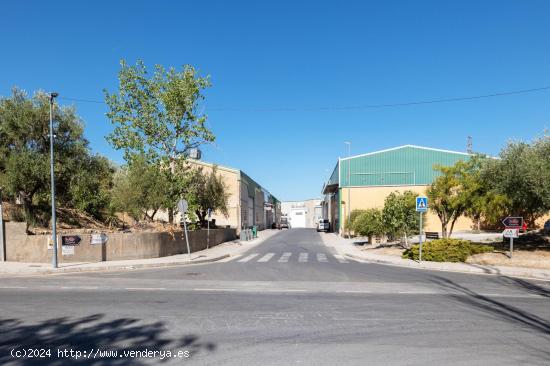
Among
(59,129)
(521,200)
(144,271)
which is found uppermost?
(59,129)

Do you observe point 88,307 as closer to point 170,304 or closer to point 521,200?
point 170,304

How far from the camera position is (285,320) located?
25.1ft

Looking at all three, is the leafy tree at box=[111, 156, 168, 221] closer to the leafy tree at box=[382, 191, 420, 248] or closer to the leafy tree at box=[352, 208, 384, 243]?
the leafy tree at box=[352, 208, 384, 243]

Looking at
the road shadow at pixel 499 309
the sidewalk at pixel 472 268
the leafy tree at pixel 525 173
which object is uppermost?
the leafy tree at pixel 525 173

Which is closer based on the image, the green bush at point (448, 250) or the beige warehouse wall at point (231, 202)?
the green bush at point (448, 250)

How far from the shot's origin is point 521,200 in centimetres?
1942

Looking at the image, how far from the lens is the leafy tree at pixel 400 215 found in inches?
947

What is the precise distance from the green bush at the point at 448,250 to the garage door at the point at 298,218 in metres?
98.9

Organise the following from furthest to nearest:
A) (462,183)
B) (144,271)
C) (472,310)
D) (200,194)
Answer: (200,194)
(462,183)
(144,271)
(472,310)

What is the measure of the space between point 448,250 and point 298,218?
100919 millimetres

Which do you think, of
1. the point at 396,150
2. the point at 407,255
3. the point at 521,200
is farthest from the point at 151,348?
the point at 396,150

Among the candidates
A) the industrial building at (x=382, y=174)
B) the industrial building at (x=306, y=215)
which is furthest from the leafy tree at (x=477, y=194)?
the industrial building at (x=306, y=215)

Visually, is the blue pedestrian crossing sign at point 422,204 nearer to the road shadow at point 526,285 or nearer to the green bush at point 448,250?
the green bush at point 448,250

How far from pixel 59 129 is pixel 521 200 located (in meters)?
21.7
